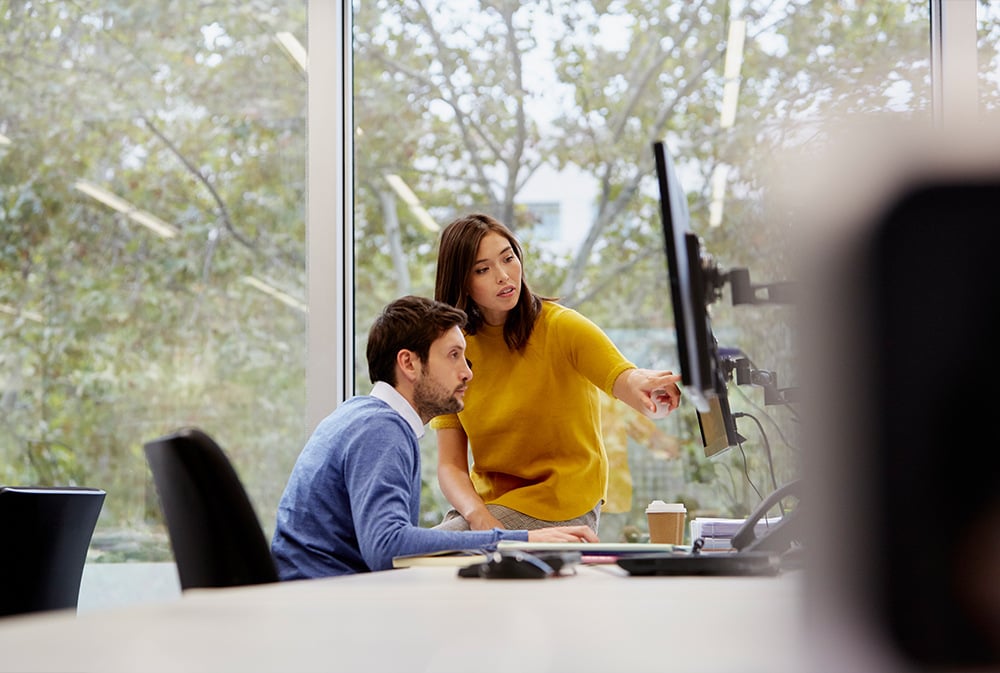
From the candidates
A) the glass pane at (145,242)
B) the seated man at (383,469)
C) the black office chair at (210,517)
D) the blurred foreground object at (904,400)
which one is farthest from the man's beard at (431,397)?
the blurred foreground object at (904,400)

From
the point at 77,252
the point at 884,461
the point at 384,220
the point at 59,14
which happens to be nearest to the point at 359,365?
the point at 384,220

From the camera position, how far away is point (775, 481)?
2338mm

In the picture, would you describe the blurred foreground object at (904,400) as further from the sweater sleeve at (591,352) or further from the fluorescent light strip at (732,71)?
the fluorescent light strip at (732,71)

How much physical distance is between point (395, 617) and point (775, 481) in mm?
1830

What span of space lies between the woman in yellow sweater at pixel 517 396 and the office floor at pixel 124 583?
4.55ft

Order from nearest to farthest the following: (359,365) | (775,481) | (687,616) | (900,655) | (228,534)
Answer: (900,655), (687,616), (228,534), (775,481), (359,365)

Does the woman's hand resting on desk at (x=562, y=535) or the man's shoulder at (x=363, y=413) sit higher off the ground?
the man's shoulder at (x=363, y=413)

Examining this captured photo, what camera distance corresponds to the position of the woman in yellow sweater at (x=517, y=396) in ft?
8.85

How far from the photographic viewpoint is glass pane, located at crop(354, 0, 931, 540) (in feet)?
10.9

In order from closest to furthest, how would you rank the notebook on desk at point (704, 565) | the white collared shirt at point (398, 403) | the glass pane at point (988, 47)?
1. the notebook on desk at point (704, 565)
2. the white collared shirt at point (398, 403)
3. the glass pane at point (988, 47)

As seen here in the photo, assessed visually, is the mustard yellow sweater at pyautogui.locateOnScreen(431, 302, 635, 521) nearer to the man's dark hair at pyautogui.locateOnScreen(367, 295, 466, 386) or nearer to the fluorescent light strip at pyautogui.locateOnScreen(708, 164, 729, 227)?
the man's dark hair at pyautogui.locateOnScreen(367, 295, 466, 386)

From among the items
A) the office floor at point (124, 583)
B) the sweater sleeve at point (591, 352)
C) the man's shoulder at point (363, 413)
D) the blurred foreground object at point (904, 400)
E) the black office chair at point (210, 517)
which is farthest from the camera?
the office floor at point (124, 583)

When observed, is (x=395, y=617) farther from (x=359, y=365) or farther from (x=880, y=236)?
(x=359, y=365)

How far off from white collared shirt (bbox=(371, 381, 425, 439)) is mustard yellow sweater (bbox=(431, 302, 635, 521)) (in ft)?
1.46
